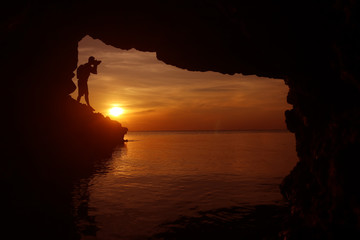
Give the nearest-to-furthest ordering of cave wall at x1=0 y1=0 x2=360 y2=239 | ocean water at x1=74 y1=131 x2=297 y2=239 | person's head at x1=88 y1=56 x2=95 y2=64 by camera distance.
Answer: cave wall at x1=0 y1=0 x2=360 y2=239, ocean water at x1=74 y1=131 x2=297 y2=239, person's head at x1=88 y1=56 x2=95 y2=64

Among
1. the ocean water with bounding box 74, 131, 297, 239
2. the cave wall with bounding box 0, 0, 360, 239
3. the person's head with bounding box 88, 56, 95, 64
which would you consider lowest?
the ocean water with bounding box 74, 131, 297, 239

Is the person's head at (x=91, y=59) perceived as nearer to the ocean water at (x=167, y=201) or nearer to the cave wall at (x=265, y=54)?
the cave wall at (x=265, y=54)

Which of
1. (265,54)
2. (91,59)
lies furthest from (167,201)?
(91,59)

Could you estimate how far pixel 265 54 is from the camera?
32.0 feet

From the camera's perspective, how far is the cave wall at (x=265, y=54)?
585 cm

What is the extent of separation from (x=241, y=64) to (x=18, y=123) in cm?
1496

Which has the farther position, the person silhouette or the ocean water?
the person silhouette

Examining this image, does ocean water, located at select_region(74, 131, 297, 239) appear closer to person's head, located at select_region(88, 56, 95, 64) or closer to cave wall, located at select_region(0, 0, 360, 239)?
cave wall, located at select_region(0, 0, 360, 239)

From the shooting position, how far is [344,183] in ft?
18.6

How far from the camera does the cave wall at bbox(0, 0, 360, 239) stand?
5852mm

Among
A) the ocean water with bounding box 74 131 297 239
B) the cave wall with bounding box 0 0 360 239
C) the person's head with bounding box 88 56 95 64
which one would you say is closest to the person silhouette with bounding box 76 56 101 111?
the person's head with bounding box 88 56 95 64

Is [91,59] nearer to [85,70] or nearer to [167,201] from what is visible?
[85,70]

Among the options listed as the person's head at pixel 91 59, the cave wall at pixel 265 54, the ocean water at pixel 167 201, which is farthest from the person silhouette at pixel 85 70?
the ocean water at pixel 167 201

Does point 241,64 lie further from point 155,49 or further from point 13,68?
point 13,68
